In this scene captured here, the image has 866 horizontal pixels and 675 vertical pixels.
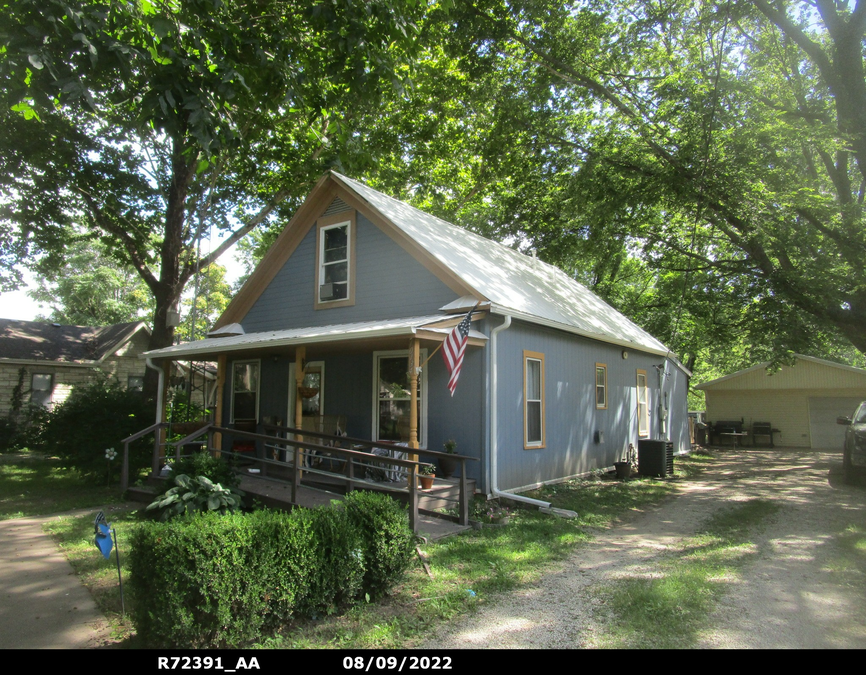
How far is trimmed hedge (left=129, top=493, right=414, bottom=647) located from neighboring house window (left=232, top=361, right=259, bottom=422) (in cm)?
860

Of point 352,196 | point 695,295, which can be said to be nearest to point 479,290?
point 352,196

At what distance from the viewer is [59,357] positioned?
22000 mm

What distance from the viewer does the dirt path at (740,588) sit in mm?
4254

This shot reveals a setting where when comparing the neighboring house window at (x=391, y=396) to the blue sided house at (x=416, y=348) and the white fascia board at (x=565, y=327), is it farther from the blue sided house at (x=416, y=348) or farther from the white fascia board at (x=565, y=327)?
the white fascia board at (x=565, y=327)

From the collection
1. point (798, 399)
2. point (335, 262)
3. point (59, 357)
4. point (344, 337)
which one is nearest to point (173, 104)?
point (344, 337)

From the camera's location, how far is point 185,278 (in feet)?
54.3

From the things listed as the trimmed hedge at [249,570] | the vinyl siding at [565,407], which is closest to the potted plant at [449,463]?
the vinyl siding at [565,407]

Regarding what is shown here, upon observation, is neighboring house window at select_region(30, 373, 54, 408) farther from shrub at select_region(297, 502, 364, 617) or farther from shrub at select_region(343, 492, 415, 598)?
shrub at select_region(297, 502, 364, 617)

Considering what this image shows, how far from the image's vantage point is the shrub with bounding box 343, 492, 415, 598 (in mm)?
5051

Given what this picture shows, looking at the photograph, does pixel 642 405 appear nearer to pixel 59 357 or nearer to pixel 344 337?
pixel 344 337

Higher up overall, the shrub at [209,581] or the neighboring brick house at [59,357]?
the neighboring brick house at [59,357]

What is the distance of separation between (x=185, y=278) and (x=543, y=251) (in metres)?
12.3
